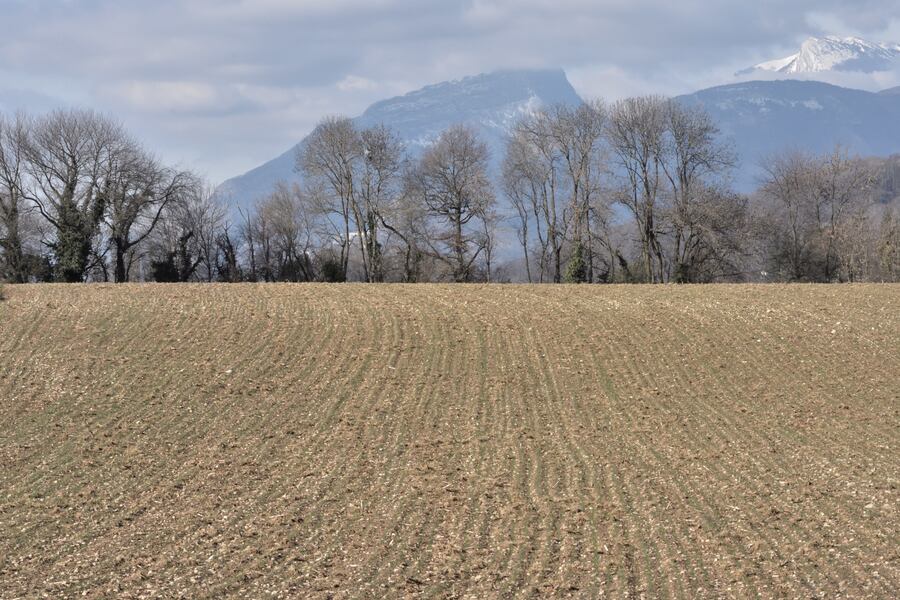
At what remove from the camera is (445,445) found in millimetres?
16156

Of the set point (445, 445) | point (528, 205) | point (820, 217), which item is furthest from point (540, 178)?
point (445, 445)

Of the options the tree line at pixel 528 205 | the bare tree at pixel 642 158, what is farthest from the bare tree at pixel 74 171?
the bare tree at pixel 642 158

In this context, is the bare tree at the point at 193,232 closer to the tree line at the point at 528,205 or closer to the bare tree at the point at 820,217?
the tree line at the point at 528,205

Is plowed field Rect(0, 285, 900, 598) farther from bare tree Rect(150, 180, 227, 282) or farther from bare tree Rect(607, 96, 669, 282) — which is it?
bare tree Rect(150, 180, 227, 282)

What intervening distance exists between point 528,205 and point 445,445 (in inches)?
1967

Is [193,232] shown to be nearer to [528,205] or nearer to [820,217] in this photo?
[528,205]

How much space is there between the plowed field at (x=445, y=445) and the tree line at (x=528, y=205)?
89.1 feet

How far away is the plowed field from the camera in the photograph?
1066cm

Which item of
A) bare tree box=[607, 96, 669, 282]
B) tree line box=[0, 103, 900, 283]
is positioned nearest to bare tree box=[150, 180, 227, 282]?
tree line box=[0, 103, 900, 283]

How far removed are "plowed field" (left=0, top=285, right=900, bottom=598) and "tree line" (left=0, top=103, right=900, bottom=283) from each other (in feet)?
89.1

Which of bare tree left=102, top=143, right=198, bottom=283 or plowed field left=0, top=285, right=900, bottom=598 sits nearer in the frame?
plowed field left=0, top=285, right=900, bottom=598

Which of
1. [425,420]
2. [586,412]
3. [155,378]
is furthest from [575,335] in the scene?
[155,378]

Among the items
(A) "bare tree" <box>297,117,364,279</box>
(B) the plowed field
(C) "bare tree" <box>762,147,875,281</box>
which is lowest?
(B) the plowed field

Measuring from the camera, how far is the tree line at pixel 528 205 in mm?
54375
